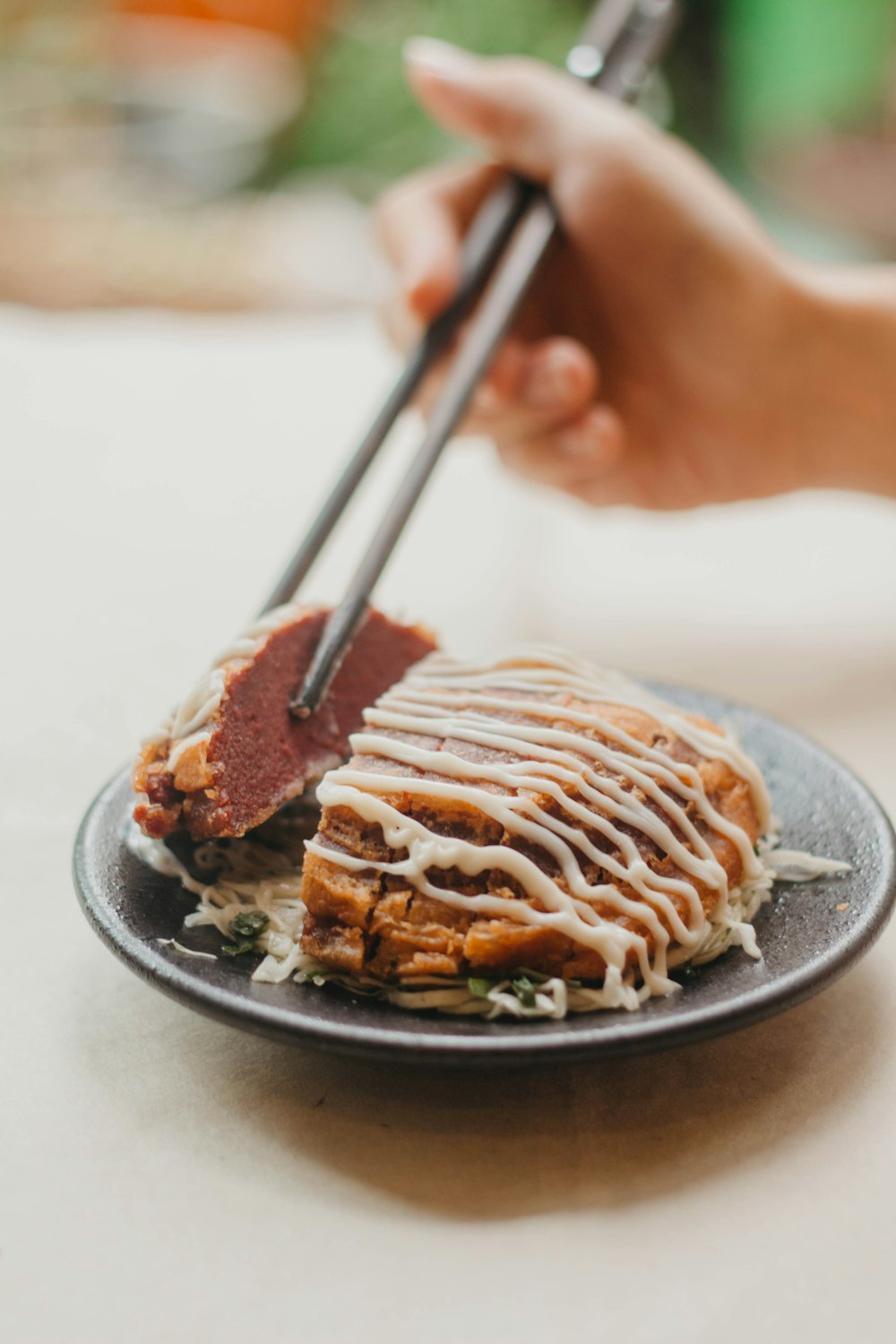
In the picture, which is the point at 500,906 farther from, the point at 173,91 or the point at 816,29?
the point at 816,29

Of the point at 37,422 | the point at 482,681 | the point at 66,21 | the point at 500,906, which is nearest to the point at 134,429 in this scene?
the point at 37,422

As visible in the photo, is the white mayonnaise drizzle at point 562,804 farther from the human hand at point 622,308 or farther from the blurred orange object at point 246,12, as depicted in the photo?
the blurred orange object at point 246,12

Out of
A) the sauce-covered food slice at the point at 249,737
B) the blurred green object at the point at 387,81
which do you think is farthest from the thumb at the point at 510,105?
the blurred green object at the point at 387,81

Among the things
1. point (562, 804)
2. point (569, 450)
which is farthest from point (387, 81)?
point (562, 804)

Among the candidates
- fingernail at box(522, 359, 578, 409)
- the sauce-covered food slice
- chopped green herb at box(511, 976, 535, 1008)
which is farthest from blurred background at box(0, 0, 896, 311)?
chopped green herb at box(511, 976, 535, 1008)

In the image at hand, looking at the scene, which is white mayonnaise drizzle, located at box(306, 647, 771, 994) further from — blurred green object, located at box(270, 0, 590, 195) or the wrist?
blurred green object, located at box(270, 0, 590, 195)

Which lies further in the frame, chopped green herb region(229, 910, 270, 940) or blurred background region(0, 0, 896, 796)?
blurred background region(0, 0, 896, 796)
